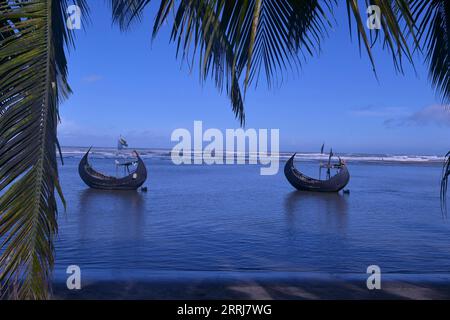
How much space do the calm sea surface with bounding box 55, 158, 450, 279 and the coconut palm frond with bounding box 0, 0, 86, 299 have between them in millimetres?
3730

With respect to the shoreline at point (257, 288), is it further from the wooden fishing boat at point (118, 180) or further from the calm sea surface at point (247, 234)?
the wooden fishing boat at point (118, 180)

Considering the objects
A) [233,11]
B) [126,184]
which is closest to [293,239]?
[233,11]

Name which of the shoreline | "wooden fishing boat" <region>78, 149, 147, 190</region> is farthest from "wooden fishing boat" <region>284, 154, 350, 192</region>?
the shoreline

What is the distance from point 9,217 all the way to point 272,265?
6.46m

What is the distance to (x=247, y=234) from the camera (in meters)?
10.4

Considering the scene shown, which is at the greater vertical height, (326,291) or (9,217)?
(9,217)

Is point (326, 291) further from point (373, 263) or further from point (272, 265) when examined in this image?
point (373, 263)

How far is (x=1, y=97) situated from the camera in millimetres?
1527

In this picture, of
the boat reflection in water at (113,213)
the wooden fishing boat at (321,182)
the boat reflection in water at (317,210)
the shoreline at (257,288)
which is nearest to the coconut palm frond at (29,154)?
the shoreline at (257,288)

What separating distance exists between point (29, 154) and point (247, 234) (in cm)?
918

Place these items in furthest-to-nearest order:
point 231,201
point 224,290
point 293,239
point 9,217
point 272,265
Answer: point 231,201
point 293,239
point 272,265
point 224,290
point 9,217

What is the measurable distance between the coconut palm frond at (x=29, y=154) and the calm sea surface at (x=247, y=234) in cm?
373

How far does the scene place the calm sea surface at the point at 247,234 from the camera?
748 cm

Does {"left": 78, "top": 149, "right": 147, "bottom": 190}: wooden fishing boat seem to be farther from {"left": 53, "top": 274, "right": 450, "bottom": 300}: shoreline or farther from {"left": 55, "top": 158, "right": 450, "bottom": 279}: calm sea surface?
{"left": 53, "top": 274, "right": 450, "bottom": 300}: shoreline
